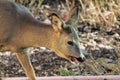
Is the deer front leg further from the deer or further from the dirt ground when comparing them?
the dirt ground

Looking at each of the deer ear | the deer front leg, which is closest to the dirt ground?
the deer front leg

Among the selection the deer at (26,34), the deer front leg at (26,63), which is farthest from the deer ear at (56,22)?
the deer front leg at (26,63)

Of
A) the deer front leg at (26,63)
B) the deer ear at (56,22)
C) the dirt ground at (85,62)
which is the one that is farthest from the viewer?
the dirt ground at (85,62)

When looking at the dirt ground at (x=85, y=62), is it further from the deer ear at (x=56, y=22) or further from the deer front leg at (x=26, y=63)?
the deer ear at (x=56, y=22)

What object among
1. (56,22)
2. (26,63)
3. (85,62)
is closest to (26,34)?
(26,63)

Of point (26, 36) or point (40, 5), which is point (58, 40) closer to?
point (26, 36)

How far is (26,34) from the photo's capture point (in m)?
4.95

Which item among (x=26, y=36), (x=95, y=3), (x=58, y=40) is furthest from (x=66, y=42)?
(x=95, y=3)

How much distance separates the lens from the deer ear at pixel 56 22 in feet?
15.0

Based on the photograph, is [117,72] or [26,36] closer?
[26,36]

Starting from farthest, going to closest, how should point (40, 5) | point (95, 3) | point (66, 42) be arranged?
point (40, 5)
point (95, 3)
point (66, 42)

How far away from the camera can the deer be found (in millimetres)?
4785

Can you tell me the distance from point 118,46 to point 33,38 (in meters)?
1.65

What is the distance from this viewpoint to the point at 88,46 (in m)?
6.49
